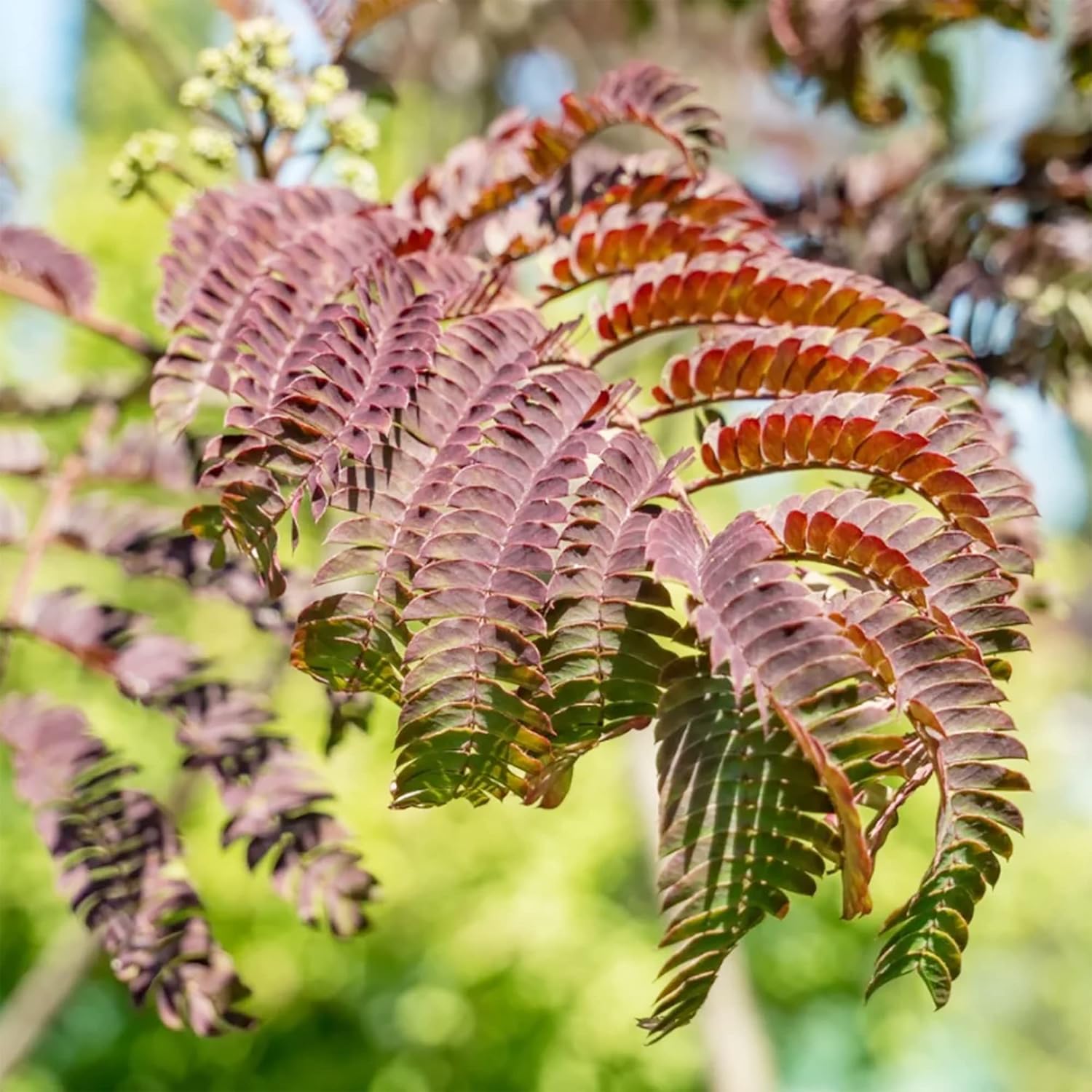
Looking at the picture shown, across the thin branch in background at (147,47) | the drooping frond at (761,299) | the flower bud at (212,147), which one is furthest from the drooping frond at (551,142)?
the thin branch in background at (147,47)

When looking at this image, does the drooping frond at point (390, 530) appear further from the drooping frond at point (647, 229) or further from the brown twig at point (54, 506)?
the brown twig at point (54, 506)

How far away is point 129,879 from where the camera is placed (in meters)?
0.92

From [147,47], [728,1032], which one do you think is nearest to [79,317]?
[147,47]

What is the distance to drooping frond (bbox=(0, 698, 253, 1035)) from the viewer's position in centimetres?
89

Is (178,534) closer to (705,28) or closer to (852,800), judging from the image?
(852,800)

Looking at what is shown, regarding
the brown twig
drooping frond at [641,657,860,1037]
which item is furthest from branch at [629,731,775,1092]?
drooping frond at [641,657,860,1037]

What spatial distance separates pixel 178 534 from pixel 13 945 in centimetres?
473

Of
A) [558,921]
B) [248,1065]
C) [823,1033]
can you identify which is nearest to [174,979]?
[558,921]

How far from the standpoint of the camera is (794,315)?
0.75 meters

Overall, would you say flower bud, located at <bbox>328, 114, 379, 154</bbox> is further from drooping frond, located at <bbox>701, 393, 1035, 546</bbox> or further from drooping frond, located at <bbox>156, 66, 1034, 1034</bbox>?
drooping frond, located at <bbox>701, 393, 1035, 546</bbox>

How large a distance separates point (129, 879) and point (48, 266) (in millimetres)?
587

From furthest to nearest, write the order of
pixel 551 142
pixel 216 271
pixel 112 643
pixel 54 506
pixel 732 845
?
pixel 54 506 < pixel 112 643 < pixel 551 142 < pixel 216 271 < pixel 732 845

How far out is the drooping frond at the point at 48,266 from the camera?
1.11m

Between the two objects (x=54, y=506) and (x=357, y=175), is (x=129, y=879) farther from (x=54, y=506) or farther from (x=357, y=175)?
(x=357, y=175)
